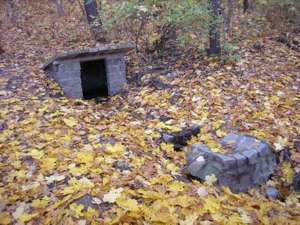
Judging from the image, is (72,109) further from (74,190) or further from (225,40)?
(225,40)

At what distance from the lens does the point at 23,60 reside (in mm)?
9789

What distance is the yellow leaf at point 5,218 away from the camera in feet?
10.6

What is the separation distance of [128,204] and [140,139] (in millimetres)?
2044

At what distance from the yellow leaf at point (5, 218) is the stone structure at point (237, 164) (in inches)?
92.2

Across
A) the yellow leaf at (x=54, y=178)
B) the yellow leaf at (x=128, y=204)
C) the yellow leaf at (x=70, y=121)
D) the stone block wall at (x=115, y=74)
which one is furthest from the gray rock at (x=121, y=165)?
the stone block wall at (x=115, y=74)

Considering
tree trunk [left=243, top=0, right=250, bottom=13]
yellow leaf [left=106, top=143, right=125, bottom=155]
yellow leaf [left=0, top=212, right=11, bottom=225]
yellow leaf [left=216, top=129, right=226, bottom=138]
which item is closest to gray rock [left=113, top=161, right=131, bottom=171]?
yellow leaf [left=106, top=143, right=125, bottom=155]

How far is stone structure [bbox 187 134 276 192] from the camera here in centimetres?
453

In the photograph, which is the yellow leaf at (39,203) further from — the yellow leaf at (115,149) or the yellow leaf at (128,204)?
the yellow leaf at (115,149)

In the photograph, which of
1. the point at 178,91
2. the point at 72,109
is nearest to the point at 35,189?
the point at 72,109

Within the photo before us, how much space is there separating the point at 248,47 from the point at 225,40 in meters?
0.74

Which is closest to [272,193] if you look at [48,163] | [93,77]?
[48,163]

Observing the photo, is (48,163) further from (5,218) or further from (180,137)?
(180,137)

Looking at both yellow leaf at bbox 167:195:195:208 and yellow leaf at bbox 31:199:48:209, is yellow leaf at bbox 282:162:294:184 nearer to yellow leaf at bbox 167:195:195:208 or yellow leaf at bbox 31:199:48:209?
yellow leaf at bbox 167:195:195:208

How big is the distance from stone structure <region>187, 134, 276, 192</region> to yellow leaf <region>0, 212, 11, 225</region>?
234cm
